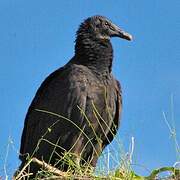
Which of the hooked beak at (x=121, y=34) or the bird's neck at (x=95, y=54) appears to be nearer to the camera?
the bird's neck at (x=95, y=54)

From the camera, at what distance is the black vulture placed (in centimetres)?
682

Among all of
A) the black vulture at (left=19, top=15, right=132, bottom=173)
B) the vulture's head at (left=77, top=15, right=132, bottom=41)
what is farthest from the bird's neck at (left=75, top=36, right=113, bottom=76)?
the vulture's head at (left=77, top=15, right=132, bottom=41)

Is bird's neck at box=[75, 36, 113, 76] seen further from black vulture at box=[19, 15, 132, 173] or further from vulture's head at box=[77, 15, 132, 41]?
vulture's head at box=[77, 15, 132, 41]

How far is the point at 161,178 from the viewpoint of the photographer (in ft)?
11.0

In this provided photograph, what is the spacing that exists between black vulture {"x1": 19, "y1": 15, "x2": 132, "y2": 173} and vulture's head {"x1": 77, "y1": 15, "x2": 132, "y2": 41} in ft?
0.19

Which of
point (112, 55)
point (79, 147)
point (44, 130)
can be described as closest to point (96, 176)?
point (79, 147)

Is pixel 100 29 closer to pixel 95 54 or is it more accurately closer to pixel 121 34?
pixel 121 34

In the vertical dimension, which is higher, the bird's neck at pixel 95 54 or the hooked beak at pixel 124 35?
the hooked beak at pixel 124 35

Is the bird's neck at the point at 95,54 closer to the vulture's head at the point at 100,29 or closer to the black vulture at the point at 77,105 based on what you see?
the black vulture at the point at 77,105

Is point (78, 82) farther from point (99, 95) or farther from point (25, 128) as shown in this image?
point (25, 128)

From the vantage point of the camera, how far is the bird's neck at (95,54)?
7.21 meters

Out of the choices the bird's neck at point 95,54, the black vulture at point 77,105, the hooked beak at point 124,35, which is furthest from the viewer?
the hooked beak at point 124,35

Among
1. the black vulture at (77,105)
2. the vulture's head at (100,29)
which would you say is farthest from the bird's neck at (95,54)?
the vulture's head at (100,29)

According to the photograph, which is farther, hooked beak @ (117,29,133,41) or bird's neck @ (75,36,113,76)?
→ hooked beak @ (117,29,133,41)
